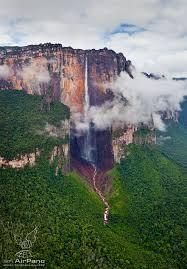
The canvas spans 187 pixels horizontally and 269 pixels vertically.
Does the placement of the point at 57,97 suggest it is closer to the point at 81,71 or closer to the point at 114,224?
the point at 81,71

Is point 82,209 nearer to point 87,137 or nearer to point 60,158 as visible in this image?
point 60,158

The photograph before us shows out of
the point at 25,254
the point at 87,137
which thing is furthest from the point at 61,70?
the point at 25,254

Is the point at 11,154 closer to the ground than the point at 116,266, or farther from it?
farther from it

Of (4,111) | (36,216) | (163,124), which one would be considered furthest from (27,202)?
(163,124)

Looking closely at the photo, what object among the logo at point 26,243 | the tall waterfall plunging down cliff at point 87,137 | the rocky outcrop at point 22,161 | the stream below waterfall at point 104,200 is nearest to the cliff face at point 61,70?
the tall waterfall plunging down cliff at point 87,137

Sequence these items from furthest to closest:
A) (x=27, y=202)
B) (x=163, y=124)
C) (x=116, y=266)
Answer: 1. (x=163, y=124)
2. (x=27, y=202)
3. (x=116, y=266)

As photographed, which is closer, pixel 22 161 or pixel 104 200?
pixel 22 161
